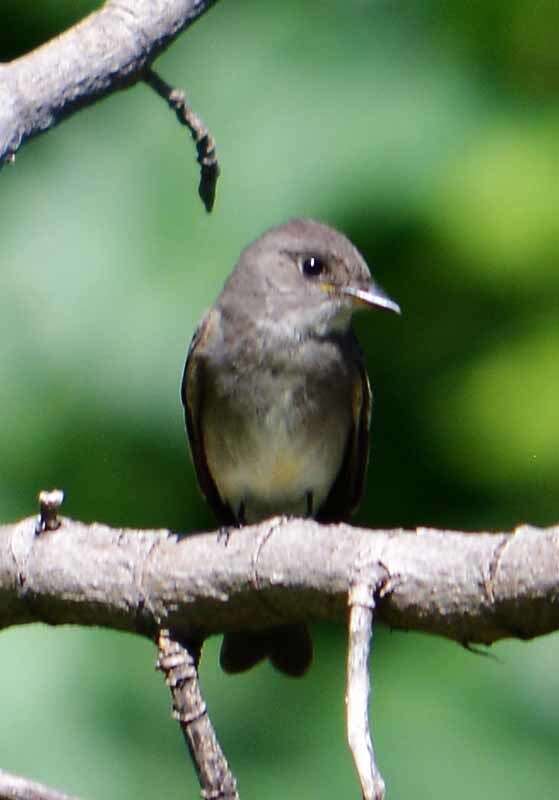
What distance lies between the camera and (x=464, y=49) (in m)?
5.03

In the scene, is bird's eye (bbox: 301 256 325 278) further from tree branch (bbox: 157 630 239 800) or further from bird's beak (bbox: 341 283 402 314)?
tree branch (bbox: 157 630 239 800)

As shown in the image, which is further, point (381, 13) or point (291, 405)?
point (381, 13)

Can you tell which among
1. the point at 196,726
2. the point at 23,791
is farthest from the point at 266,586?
the point at 23,791

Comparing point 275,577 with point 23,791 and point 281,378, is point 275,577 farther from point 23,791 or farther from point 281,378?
point 281,378

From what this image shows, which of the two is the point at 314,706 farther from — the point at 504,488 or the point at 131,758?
the point at 504,488

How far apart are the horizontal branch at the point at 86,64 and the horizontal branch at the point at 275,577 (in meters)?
0.68

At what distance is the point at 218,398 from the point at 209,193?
1.23 m

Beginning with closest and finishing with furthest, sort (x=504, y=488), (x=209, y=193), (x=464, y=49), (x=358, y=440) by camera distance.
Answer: (x=209, y=193) → (x=358, y=440) → (x=504, y=488) → (x=464, y=49)

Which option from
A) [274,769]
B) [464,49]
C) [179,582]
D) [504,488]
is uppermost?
[464,49]

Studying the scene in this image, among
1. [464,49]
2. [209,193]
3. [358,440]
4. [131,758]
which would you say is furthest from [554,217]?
[209,193]

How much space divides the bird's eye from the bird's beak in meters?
0.08

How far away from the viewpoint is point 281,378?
3.85 metres

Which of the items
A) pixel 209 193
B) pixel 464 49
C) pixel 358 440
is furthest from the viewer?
pixel 464 49

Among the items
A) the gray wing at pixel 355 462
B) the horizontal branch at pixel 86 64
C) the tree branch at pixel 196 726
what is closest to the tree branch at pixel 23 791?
the tree branch at pixel 196 726
